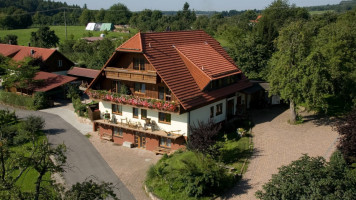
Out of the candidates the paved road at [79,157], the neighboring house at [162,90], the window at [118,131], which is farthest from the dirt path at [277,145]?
the window at [118,131]

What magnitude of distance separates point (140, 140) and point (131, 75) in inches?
222

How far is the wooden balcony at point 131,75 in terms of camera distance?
28.5 metres

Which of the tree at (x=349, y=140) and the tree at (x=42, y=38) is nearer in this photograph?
the tree at (x=349, y=140)

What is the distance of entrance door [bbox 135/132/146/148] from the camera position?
3061 cm

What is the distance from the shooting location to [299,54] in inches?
1200

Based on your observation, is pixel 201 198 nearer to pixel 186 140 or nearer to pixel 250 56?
pixel 186 140

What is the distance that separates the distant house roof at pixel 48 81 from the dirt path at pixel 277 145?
2491 centimetres

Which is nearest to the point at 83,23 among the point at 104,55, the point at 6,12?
the point at 6,12

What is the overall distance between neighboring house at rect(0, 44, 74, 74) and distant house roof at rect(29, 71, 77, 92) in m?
3.07

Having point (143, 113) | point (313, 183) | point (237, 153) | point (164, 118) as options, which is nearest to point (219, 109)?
point (164, 118)

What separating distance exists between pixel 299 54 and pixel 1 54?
4159 cm

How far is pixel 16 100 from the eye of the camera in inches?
1729

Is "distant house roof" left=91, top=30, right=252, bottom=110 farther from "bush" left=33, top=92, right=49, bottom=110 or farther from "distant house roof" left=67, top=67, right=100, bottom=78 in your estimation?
"distant house roof" left=67, top=67, right=100, bottom=78

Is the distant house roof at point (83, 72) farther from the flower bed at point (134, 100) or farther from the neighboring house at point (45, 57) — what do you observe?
the flower bed at point (134, 100)
